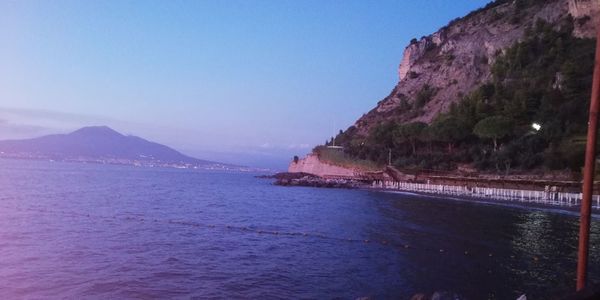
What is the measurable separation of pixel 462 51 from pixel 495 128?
54375 mm

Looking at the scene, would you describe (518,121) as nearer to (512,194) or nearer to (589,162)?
(512,194)

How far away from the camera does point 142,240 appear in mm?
23719

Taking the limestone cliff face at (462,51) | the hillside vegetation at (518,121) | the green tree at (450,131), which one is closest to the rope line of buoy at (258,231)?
the hillside vegetation at (518,121)

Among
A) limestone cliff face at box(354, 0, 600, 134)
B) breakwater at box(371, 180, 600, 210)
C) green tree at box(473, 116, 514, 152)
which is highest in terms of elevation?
limestone cliff face at box(354, 0, 600, 134)

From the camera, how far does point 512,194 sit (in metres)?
52.6

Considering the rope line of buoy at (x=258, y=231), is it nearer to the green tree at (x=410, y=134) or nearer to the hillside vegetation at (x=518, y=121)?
the hillside vegetation at (x=518, y=121)

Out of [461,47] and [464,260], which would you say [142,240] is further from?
[461,47]

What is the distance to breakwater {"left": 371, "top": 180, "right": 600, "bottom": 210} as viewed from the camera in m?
46.2

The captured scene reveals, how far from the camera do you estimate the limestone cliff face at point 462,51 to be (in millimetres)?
102000

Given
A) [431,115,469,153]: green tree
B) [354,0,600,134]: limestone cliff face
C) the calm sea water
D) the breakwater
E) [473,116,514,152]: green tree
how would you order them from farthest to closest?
1. [354,0,600,134]: limestone cliff face
2. [431,115,469,153]: green tree
3. [473,116,514,152]: green tree
4. the breakwater
5. the calm sea water

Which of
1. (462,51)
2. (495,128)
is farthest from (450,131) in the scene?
(462,51)

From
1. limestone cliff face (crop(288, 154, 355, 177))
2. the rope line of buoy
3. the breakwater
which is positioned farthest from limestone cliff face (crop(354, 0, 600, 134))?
the rope line of buoy

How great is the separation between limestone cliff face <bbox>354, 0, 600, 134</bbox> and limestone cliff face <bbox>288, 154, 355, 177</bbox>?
18500mm

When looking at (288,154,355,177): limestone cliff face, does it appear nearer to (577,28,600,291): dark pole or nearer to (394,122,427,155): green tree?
(394,122,427,155): green tree
